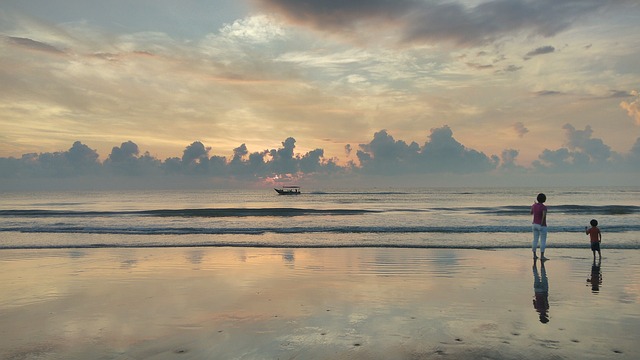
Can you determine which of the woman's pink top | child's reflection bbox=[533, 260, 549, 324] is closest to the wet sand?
child's reflection bbox=[533, 260, 549, 324]

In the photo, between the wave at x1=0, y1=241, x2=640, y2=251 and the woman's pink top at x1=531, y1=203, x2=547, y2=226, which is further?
the wave at x1=0, y1=241, x2=640, y2=251

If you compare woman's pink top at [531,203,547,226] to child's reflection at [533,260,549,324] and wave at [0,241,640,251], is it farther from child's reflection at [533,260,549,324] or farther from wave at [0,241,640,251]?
wave at [0,241,640,251]

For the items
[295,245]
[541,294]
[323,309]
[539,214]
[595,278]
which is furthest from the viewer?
[295,245]

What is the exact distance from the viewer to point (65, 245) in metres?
22.4

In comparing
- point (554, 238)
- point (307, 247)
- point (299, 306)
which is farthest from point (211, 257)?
point (554, 238)

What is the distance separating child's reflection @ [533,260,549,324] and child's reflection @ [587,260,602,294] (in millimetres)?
1079

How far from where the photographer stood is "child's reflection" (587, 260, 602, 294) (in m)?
11.1

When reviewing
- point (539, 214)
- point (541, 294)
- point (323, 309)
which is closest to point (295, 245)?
point (539, 214)

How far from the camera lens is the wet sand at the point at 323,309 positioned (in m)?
6.93

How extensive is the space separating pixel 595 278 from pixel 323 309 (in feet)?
27.8

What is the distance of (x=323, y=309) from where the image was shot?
9266mm

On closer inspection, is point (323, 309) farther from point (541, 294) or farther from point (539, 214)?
point (539, 214)

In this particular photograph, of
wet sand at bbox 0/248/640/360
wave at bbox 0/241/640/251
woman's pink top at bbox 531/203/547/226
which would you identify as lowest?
wave at bbox 0/241/640/251

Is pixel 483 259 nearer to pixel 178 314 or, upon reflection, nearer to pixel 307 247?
pixel 307 247
